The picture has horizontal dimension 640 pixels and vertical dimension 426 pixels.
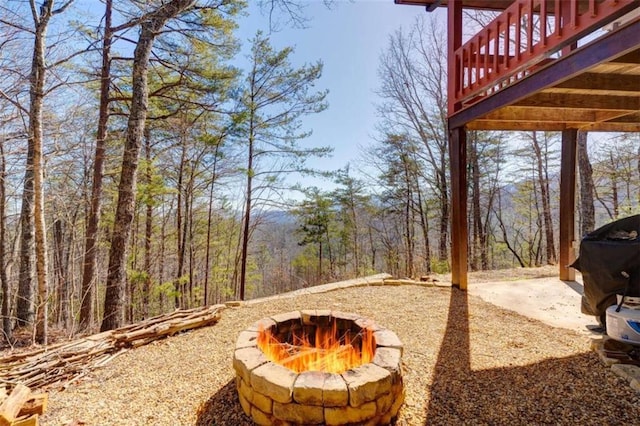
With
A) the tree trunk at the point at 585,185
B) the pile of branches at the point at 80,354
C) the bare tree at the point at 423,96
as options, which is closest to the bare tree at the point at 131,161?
the pile of branches at the point at 80,354

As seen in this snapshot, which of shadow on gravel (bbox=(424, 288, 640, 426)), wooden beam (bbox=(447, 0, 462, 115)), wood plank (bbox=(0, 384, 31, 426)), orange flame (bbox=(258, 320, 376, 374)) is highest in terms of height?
wooden beam (bbox=(447, 0, 462, 115))

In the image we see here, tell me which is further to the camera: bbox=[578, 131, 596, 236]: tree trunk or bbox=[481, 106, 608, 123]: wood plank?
bbox=[578, 131, 596, 236]: tree trunk

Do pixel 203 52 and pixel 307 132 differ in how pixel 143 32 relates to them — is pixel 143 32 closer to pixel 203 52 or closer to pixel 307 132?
pixel 203 52

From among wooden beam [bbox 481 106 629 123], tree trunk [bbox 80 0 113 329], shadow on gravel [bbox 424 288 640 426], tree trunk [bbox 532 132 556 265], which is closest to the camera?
shadow on gravel [bbox 424 288 640 426]

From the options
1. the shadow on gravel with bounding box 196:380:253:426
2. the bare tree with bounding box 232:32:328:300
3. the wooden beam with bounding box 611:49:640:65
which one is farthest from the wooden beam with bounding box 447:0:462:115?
the bare tree with bounding box 232:32:328:300

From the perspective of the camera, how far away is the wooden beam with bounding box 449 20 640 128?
190cm

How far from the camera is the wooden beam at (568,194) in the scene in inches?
176

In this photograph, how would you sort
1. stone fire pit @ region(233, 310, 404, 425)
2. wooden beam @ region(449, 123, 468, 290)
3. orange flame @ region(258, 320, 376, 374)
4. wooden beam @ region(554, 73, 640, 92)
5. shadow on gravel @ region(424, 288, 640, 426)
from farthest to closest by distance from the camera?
1. wooden beam @ region(449, 123, 468, 290)
2. wooden beam @ region(554, 73, 640, 92)
3. orange flame @ region(258, 320, 376, 374)
4. shadow on gravel @ region(424, 288, 640, 426)
5. stone fire pit @ region(233, 310, 404, 425)

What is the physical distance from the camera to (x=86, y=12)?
174 inches

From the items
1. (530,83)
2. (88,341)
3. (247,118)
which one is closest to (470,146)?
(247,118)

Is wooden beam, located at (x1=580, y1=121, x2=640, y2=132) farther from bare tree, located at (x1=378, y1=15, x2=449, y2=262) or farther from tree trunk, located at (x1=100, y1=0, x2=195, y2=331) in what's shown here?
tree trunk, located at (x1=100, y1=0, x2=195, y2=331)

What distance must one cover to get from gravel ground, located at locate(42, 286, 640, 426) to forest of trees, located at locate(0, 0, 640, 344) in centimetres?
207

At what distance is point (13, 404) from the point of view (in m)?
1.74

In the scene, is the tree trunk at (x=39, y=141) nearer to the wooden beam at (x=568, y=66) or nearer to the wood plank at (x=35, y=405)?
the wood plank at (x=35, y=405)
